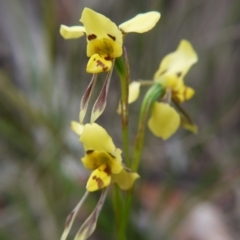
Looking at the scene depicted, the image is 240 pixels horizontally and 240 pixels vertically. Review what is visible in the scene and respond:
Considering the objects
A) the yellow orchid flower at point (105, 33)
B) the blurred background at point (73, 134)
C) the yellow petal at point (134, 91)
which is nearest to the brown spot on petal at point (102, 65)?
the yellow orchid flower at point (105, 33)

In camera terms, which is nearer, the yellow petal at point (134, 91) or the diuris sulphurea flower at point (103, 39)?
the diuris sulphurea flower at point (103, 39)

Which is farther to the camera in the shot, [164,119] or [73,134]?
[73,134]

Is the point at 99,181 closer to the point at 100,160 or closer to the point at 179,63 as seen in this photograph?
the point at 100,160

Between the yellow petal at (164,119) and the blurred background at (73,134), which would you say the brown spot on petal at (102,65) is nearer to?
the yellow petal at (164,119)

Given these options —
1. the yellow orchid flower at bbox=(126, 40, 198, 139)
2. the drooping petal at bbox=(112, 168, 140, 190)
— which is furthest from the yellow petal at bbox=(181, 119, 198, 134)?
the drooping petal at bbox=(112, 168, 140, 190)

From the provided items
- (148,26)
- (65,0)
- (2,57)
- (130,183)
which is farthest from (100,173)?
(65,0)

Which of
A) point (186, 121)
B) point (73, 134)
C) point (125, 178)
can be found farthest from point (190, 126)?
point (73, 134)
